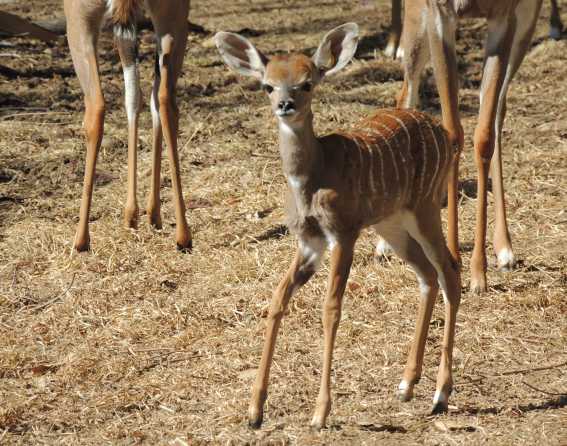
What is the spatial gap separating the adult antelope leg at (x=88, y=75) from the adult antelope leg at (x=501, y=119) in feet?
6.56

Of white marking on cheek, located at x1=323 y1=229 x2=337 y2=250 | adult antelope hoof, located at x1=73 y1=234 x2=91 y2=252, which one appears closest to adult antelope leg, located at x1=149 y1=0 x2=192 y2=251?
adult antelope hoof, located at x1=73 y1=234 x2=91 y2=252

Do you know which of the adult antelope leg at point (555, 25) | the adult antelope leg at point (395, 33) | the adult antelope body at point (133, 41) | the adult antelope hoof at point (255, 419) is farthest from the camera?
the adult antelope leg at point (555, 25)

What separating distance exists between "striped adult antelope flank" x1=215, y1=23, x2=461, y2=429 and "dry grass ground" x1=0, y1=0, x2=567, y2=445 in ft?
0.81

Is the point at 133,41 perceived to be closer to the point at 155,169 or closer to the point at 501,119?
the point at 155,169

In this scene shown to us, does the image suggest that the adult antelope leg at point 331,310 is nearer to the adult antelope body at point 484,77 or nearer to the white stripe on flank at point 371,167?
the white stripe on flank at point 371,167

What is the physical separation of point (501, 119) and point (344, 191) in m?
2.26

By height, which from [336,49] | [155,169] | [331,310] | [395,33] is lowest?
[331,310]

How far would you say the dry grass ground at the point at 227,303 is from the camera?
4137 millimetres

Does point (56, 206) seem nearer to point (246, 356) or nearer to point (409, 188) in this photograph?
point (246, 356)

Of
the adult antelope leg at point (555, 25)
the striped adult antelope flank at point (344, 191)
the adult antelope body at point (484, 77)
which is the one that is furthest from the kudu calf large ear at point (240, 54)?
the adult antelope leg at point (555, 25)

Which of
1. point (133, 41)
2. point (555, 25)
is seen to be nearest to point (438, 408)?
point (133, 41)

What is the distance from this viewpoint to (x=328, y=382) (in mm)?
3846

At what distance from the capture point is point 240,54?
4070 mm

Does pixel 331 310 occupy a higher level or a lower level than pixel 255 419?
higher
